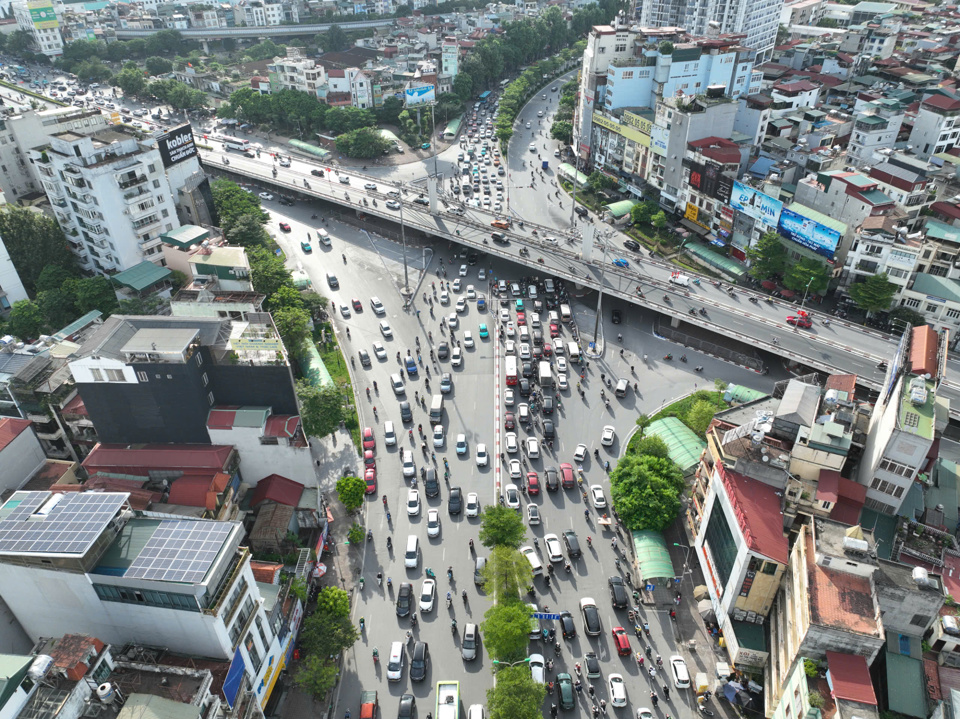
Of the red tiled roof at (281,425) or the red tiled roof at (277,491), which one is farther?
the red tiled roof at (277,491)

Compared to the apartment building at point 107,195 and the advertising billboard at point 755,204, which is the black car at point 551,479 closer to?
the advertising billboard at point 755,204

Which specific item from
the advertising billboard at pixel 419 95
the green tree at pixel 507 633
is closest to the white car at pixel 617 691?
the green tree at pixel 507 633

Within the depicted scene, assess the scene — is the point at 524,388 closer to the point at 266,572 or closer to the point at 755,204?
the point at 266,572

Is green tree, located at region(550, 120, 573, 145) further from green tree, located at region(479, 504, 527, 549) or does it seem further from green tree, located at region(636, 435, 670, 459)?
green tree, located at region(479, 504, 527, 549)

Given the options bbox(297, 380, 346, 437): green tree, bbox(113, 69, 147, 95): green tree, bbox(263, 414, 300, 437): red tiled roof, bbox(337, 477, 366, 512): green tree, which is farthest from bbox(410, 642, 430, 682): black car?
bbox(113, 69, 147, 95): green tree

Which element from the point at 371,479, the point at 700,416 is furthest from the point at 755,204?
the point at 371,479
